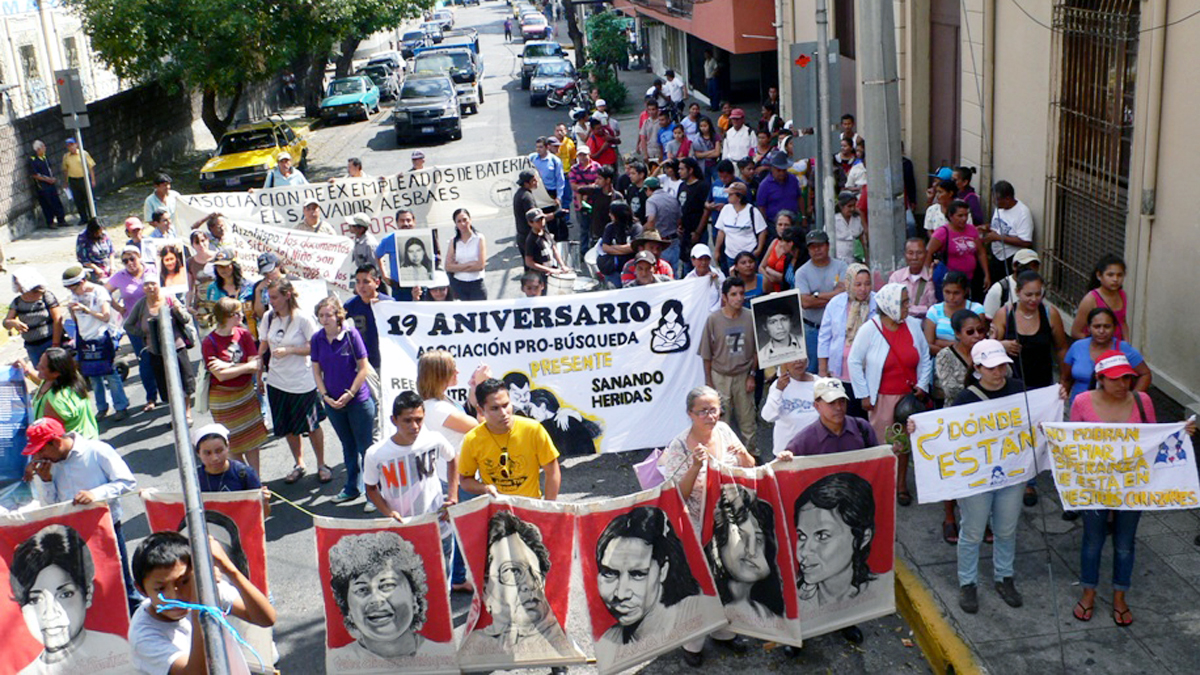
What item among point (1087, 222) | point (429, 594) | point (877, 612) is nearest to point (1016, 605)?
point (877, 612)

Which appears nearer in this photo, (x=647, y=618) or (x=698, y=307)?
(x=647, y=618)

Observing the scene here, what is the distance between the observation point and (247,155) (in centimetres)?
2700

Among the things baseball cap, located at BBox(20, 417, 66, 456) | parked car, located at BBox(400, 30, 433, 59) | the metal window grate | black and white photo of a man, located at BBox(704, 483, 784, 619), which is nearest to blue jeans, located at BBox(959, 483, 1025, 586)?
black and white photo of a man, located at BBox(704, 483, 784, 619)

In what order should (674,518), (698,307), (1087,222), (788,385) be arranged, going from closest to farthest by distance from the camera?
1. (674,518)
2. (788,385)
3. (698,307)
4. (1087,222)

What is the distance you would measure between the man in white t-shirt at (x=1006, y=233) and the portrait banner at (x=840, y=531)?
5137mm

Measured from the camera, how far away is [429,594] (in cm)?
660

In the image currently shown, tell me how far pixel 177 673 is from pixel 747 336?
491cm

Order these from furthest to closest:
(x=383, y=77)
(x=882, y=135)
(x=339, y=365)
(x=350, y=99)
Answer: (x=383, y=77) < (x=350, y=99) < (x=882, y=135) < (x=339, y=365)

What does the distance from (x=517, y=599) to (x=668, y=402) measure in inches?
125

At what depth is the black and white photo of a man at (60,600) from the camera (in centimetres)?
670

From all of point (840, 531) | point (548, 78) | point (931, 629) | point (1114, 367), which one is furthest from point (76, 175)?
point (1114, 367)

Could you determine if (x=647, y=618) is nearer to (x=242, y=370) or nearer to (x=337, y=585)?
(x=337, y=585)

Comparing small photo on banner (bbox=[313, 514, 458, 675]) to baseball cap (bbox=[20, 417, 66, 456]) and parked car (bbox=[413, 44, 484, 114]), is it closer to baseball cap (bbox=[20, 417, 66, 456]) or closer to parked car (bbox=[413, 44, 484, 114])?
baseball cap (bbox=[20, 417, 66, 456])

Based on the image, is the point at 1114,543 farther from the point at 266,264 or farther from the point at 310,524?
the point at 266,264
